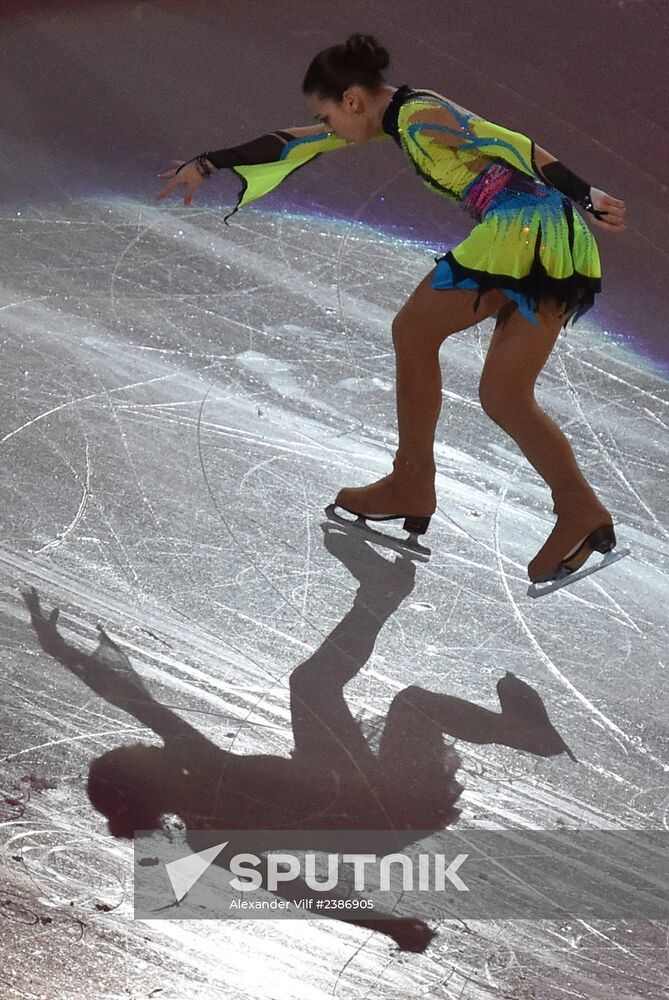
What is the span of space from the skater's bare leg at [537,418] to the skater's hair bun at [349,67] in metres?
0.67

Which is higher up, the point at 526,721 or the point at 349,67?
the point at 349,67

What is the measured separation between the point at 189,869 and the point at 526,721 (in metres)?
0.87

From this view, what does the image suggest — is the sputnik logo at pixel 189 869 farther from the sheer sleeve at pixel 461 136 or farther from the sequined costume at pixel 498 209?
the sheer sleeve at pixel 461 136

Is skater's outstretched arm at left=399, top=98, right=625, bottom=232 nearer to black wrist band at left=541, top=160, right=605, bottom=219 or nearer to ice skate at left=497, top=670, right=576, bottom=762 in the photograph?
black wrist band at left=541, top=160, right=605, bottom=219

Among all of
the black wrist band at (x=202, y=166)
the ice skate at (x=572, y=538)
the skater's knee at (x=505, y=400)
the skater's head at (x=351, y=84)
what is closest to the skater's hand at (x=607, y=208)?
the skater's knee at (x=505, y=400)

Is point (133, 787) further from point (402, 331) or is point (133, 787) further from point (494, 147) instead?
point (494, 147)

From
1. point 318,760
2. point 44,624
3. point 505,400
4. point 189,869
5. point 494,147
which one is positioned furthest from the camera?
point 505,400

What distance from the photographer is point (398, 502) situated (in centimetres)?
324

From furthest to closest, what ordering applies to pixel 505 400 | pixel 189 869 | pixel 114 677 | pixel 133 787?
pixel 505 400 < pixel 114 677 < pixel 133 787 < pixel 189 869

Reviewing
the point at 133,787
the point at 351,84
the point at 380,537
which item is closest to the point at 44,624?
the point at 133,787

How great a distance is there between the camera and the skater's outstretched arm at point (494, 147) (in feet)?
9.30

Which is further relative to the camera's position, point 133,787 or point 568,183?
point 568,183

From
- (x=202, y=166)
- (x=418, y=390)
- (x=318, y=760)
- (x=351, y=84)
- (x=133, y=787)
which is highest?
(x=351, y=84)

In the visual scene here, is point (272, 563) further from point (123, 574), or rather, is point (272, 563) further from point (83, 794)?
point (83, 794)
